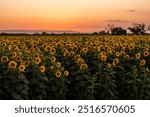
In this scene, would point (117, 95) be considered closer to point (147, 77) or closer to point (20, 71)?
point (147, 77)

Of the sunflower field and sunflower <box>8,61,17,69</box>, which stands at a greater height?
sunflower <box>8,61,17,69</box>

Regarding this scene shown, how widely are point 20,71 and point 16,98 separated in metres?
0.56

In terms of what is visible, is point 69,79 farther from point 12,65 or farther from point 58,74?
point 12,65

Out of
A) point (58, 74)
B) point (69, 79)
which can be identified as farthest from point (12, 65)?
point (69, 79)

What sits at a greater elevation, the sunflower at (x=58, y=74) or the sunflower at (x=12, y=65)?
the sunflower at (x=12, y=65)

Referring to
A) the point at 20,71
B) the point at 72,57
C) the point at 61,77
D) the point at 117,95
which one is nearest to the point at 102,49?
the point at 72,57

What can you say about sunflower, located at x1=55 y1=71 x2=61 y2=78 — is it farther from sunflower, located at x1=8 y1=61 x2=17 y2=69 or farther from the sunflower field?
sunflower, located at x1=8 y1=61 x2=17 y2=69

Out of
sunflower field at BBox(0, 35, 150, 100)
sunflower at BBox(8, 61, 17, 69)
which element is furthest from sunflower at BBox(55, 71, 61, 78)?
sunflower at BBox(8, 61, 17, 69)

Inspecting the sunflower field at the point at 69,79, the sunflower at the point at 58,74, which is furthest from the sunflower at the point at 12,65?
the sunflower at the point at 58,74

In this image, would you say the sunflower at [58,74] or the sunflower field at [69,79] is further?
the sunflower at [58,74]

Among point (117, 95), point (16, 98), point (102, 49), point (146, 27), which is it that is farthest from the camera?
point (146, 27)

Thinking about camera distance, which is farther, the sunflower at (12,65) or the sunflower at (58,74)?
the sunflower at (58,74)

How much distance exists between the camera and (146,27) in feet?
240

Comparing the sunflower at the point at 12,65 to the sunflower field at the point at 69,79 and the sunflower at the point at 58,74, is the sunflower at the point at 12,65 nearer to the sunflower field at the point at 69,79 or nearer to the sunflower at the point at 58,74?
the sunflower field at the point at 69,79
